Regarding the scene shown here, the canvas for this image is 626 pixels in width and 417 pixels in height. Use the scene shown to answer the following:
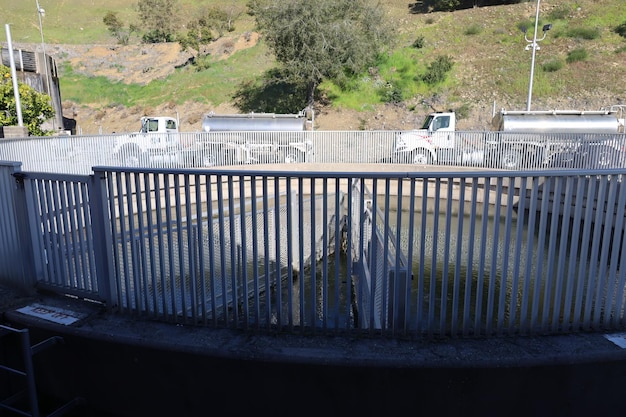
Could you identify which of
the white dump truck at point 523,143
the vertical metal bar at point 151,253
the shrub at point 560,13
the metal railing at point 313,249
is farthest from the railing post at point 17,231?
the shrub at point 560,13

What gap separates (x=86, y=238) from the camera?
400cm

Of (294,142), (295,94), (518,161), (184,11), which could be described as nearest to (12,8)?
(184,11)

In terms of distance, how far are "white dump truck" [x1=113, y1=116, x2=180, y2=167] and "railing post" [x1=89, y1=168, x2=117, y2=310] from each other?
12.8 metres

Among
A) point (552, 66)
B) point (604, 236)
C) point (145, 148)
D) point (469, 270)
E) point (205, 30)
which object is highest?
point (205, 30)

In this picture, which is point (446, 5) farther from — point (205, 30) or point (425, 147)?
point (425, 147)

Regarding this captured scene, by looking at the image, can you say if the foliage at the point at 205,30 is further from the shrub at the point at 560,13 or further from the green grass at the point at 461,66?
the shrub at the point at 560,13

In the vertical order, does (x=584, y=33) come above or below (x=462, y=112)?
above

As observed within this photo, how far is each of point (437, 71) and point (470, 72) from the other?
10.1ft

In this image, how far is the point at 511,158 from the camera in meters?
19.4

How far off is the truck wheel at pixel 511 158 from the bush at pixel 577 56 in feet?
84.6

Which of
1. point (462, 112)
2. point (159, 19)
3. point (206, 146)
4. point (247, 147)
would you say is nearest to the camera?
point (206, 146)

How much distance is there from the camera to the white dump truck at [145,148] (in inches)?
634

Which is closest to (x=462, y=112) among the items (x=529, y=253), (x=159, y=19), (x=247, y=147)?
(x=247, y=147)

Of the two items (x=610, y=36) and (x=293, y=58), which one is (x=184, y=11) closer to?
(x=293, y=58)
